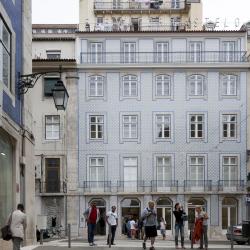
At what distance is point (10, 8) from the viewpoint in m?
20.9

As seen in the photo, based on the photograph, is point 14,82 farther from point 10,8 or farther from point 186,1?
point 186,1

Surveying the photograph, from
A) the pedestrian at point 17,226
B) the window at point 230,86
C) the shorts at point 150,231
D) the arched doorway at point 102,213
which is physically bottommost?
the arched doorway at point 102,213

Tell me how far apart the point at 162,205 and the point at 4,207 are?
35.7 meters

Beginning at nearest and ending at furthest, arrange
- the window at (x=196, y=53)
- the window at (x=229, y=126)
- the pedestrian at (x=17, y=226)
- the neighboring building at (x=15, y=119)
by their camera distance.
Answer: the pedestrian at (x=17, y=226)
the neighboring building at (x=15, y=119)
the window at (x=229, y=126)
the window at (x=196, y=53)

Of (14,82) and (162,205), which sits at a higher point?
(14,82)

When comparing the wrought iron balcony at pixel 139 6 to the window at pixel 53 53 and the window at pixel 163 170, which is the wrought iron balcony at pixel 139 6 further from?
the window at pixel 163 170

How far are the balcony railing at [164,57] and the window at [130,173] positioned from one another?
6.90 m

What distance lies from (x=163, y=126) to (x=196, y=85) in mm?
3729

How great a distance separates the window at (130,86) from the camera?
184 feet

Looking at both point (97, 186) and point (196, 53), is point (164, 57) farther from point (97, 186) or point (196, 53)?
point (97, 186)

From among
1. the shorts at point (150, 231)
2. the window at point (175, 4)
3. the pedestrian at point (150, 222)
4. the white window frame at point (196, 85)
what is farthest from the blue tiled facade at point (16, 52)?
the window at point (175, 4)

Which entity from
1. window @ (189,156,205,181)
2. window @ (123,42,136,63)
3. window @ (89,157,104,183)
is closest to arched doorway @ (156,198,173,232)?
window @ (189,156,205,181)

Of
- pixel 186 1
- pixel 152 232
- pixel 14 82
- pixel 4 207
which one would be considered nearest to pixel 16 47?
pixel 14 82

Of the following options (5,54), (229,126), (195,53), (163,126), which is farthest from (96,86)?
(5,54)
